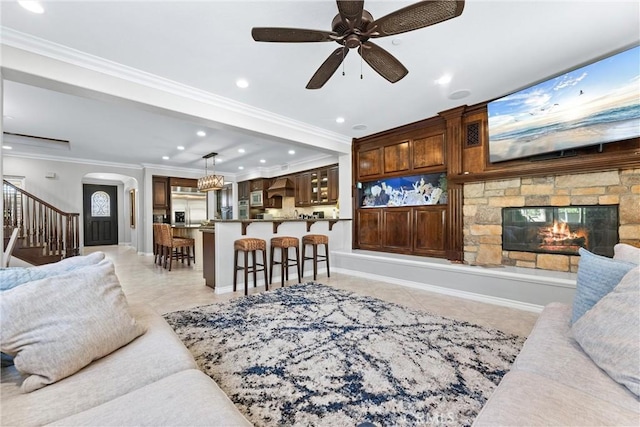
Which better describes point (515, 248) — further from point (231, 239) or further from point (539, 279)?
point (231, 239)

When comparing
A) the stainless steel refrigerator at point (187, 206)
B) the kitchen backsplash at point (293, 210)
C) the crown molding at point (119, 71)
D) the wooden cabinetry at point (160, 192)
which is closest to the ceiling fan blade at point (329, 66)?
the crown molding at point (119, 71)

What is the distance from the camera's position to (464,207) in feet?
12.9

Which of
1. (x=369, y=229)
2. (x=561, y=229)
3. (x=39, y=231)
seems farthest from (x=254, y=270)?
(x=39, y=231)

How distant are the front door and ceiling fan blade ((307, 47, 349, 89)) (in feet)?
37.0

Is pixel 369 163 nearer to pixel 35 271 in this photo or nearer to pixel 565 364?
pixel 565 364

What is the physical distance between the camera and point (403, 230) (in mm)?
4699

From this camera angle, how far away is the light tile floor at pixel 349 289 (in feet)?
9.13

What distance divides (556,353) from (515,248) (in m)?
2.82

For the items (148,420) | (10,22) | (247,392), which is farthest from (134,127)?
(148,420)

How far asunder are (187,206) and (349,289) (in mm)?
6891

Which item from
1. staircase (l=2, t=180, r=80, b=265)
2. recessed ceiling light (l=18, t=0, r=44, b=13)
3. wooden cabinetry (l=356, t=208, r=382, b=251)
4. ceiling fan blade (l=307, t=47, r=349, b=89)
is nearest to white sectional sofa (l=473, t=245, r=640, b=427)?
ceiling fan blade (l=307, t=47, r=349, b=89)

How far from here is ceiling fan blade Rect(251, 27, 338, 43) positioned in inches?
68.4

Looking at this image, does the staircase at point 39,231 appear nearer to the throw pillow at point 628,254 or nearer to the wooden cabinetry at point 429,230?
the wooden cabinetry at point 429,230

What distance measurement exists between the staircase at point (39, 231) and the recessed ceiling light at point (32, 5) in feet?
12.1
